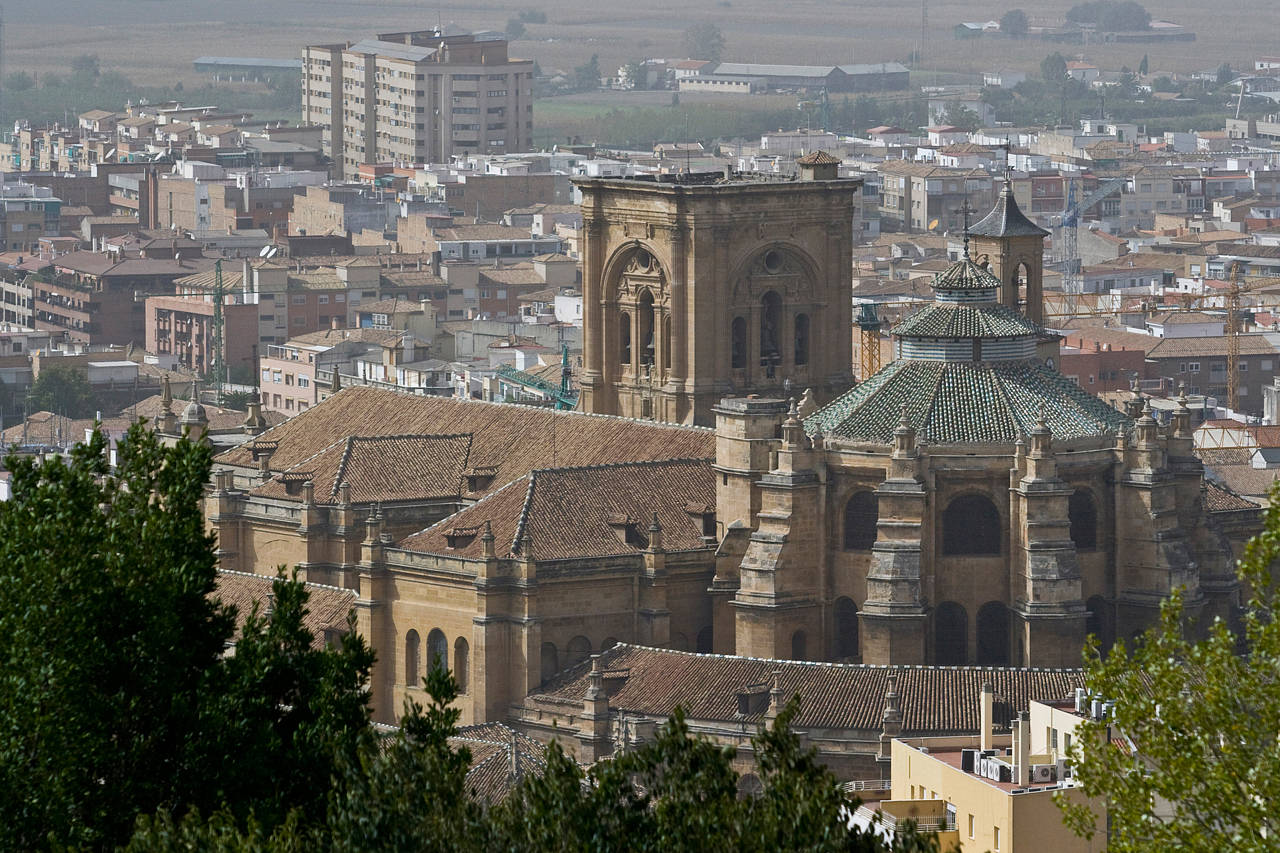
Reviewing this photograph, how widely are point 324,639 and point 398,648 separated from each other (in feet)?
8.39

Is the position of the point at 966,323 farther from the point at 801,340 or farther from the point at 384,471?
the point at 384,471

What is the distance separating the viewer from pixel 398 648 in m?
106

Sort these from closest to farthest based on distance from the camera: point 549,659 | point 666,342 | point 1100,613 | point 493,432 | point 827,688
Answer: point 827,688 → point 1100,613 → point 549,659 → point 493,432 → point 666,342

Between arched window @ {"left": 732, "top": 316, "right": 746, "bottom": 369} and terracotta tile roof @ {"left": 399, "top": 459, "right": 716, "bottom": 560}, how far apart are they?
40.3ft

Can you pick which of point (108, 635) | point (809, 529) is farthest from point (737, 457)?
point (108, 635)

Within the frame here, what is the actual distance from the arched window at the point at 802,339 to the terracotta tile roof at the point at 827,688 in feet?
69.4

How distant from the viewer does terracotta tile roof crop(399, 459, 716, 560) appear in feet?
342

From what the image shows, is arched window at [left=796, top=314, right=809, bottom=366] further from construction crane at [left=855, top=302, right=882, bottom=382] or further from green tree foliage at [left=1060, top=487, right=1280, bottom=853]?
green tree foliage at [left=1060, top=487, right=1280, bottom=853]

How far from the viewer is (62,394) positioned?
645 feet

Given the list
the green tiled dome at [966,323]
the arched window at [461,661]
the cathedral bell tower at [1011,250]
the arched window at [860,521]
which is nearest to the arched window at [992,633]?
the arched window at [860,521]

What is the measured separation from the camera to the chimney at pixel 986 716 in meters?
85.9

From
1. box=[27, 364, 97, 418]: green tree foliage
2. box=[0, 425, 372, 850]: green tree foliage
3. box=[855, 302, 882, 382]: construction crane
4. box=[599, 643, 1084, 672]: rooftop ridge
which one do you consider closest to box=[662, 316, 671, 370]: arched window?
box=[599, 643, 1084, 672]: rooftop ridge

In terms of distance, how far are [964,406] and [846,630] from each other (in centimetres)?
694

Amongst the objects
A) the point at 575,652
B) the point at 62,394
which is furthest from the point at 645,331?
the point at 62,394
